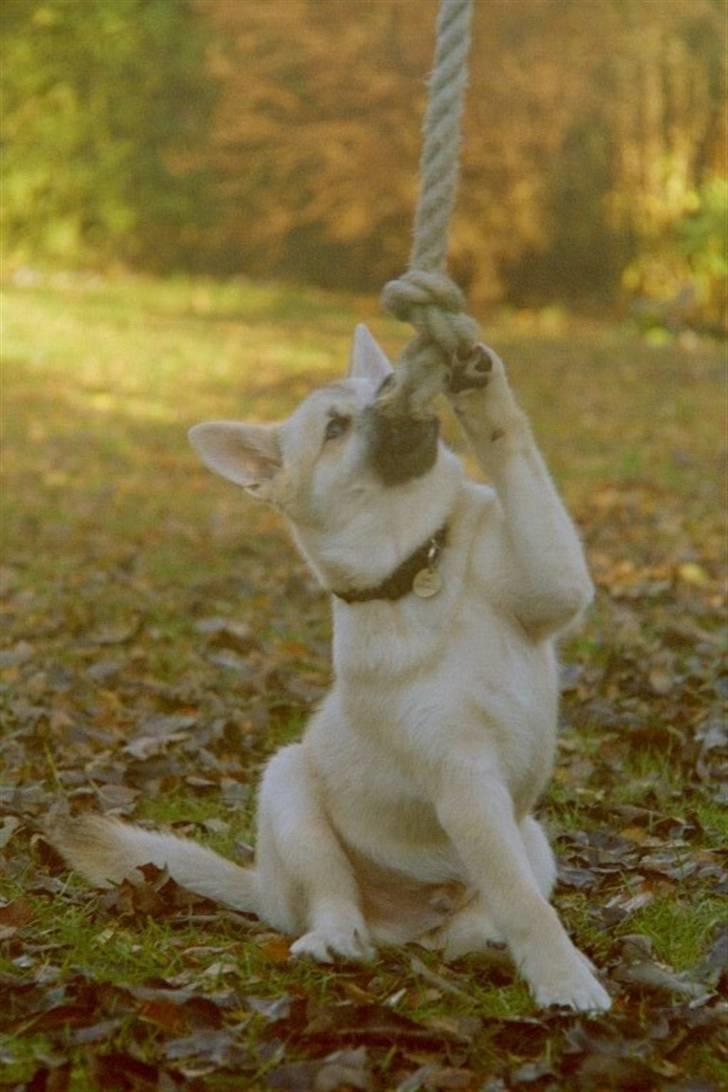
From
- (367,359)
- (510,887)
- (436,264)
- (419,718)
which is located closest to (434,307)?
(436,264)

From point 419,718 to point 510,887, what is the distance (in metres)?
0.40

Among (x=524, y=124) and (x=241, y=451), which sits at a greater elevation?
(x=241, y=451)

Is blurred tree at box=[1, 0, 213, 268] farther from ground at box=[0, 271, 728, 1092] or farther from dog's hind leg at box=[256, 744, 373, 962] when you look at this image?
dog's hind leg at box=[256, 744, 373, 962]

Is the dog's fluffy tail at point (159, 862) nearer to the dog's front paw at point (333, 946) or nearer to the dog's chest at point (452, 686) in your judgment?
the dog's front paw at point (333, 946)

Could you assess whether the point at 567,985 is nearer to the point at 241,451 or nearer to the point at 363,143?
the point at 241,451

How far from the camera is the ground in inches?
121

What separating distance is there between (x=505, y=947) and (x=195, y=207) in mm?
18599

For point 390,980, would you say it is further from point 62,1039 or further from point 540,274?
point 540,274

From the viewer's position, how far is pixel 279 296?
776 inches

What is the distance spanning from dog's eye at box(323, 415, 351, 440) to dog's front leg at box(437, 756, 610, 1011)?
0.82 meters

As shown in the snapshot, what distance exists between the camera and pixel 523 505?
138 inches

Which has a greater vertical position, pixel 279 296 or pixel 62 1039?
pixel 62 1039

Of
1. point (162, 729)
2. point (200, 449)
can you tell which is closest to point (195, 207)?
point (162, 729)

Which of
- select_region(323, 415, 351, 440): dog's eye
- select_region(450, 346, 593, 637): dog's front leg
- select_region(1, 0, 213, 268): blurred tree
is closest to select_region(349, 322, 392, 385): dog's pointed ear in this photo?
select_region(323, 415, 351, 440): dog's eye
